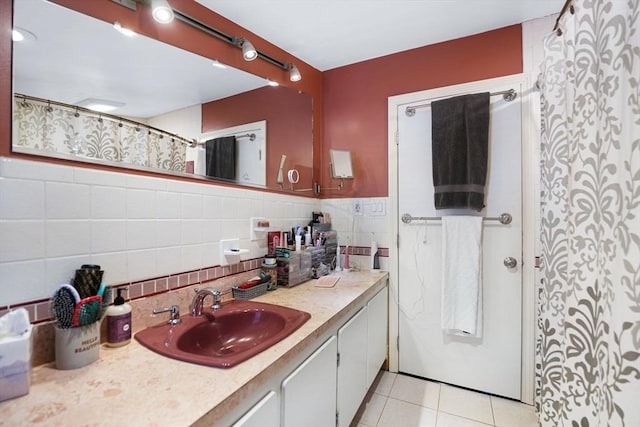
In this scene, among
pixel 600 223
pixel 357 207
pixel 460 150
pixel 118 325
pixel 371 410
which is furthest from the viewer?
pixel 357 207

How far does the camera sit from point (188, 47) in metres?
1.43

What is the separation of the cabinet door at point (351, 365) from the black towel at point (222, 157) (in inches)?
39.7

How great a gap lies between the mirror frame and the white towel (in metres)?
1.13

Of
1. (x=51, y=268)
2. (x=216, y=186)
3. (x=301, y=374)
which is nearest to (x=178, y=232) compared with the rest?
(x=216, y=186)

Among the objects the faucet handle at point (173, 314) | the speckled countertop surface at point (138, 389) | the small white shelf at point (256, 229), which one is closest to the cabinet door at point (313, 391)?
the speckled countertop surface at point (138, 389)

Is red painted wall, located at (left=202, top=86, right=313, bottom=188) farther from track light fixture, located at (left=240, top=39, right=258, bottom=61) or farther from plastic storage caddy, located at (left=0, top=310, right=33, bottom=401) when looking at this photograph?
plastic storage caddy, located at (left=0, top=310, right=33, bottom=401)

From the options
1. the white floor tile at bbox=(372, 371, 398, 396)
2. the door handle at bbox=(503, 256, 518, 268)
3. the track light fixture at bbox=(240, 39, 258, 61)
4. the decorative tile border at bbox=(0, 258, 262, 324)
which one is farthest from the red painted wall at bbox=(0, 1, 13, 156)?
the door handle at bbox=(503, 256, 518, 268)

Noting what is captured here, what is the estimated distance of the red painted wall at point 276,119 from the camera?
156 centimetres

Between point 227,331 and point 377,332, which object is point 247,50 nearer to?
point 227,331

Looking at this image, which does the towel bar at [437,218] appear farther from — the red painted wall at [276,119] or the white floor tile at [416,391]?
the white floor tile at [416,391]

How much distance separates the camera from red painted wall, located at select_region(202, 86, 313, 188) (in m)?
1.56

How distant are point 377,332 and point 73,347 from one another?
5.37 feet

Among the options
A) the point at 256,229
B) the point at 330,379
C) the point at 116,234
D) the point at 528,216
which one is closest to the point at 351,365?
the point at 330,379

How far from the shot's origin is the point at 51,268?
2.87ft
